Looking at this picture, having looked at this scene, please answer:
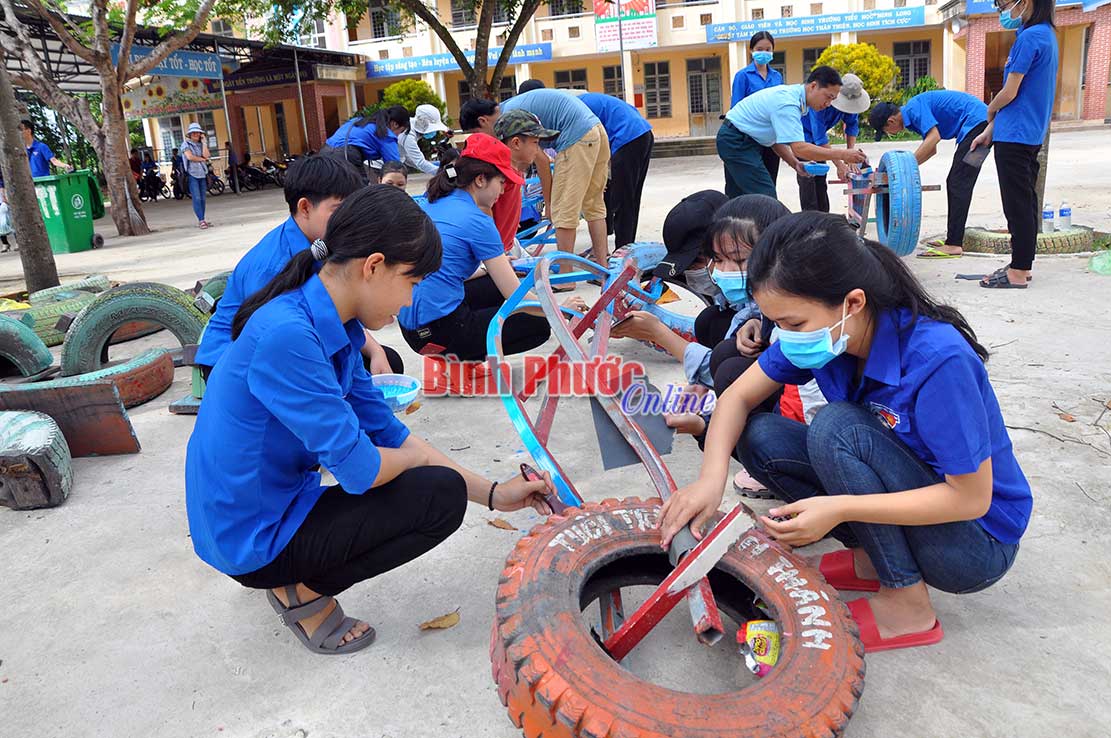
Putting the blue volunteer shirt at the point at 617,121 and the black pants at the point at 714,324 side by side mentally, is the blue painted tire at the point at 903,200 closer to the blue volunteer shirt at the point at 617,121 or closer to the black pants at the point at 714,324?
the blue volunteer shirt at the point at 617,121

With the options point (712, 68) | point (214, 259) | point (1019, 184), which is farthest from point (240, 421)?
point (712, 68)

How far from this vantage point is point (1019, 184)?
482 cm

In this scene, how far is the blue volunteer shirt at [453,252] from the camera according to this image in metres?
3.63

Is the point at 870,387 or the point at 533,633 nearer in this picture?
the point at 533,633

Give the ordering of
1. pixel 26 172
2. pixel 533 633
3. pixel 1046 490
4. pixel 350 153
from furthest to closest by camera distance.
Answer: pixel 350 153 < pixel 26 172 < pixel 1046 490 < pixel 533 633

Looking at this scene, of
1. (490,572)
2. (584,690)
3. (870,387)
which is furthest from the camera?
(490,572)

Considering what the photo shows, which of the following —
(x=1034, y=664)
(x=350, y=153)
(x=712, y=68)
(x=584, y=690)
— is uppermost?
(x=712, y=68)

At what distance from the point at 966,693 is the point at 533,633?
3.13ft

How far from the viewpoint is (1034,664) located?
1.79 m

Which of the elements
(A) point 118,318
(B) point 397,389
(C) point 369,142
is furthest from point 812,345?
(C) point 369,142

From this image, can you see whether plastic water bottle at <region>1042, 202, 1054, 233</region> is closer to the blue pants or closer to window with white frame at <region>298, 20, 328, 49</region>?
the blue pants

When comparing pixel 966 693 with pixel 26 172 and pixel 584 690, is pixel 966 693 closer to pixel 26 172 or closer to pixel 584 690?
pixel 584 690

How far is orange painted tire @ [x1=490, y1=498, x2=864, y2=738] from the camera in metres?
1.40

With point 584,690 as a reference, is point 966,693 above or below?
below
